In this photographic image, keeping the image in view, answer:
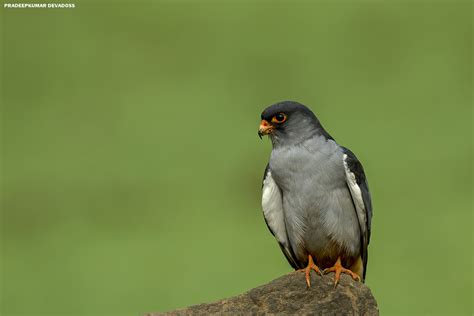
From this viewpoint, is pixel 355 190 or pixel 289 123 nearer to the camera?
pixel 355 190

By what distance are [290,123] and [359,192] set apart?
84cm

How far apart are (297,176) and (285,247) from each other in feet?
2.67

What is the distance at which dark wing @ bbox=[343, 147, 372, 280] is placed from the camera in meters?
6.16

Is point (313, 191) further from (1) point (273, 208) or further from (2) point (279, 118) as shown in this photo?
(2) point (279, 118)

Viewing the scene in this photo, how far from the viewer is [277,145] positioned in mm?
→ 6355

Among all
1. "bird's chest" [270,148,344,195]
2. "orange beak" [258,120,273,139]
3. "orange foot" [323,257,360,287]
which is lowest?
"orange foot" [323,257,360,287]

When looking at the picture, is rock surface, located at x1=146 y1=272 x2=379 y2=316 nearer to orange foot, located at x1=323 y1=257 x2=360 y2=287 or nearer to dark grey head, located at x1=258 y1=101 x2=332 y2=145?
orange foot, located at x1=323 y1=257 x2=360 y2=287

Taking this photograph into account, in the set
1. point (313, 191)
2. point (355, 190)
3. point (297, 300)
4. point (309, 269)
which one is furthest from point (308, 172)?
point (297, 300)

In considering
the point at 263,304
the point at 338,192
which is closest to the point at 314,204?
the point at 338,192

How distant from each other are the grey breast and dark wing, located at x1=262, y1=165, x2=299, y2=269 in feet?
0.32

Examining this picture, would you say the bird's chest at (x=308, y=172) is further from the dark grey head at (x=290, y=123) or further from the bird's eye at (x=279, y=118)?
the bird's eye at (x=279, y=118)

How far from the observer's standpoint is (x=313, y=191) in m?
6.13

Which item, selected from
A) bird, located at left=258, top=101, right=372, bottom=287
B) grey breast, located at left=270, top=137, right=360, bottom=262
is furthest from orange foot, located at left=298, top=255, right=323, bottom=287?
grey breast, located at left=270, top=137, right=360, bottom=262

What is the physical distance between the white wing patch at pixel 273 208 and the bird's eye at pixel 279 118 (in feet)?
1.52
